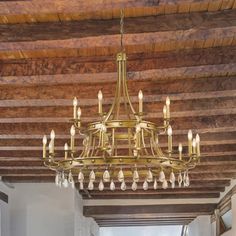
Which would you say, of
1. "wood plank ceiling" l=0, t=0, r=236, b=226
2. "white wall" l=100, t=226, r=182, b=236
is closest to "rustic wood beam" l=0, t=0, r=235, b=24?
"wood plank ceiling" l=0, t=0, r=236, b=226

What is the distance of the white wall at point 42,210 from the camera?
10.1 metres

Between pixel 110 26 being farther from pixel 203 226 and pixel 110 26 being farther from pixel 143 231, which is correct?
pixel 143 231

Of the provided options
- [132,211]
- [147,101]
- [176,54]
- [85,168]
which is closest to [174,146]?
[147,101]

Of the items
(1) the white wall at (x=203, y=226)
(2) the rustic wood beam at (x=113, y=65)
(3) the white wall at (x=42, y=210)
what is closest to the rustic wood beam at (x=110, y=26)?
(2) the rustic wood beam at (x=113, y=65)

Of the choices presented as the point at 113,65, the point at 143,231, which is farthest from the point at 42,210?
the point at 143,231

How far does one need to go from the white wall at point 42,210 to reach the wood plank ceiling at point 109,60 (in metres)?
3.52

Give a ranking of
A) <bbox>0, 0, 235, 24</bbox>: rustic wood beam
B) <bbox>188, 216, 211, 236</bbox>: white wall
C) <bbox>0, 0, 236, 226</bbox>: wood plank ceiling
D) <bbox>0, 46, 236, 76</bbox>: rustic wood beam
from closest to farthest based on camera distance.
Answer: <bbox>0, 0, 235, 24</bbox>: rustic wood beam → <bbox>0, 0, 236, 226</bbox>: wood plank ceiling → <bbox>0, 46, 236, 76</bbox>: rustic wood beam → <bbox>188, 216, 211, 236</bbox>: white wall

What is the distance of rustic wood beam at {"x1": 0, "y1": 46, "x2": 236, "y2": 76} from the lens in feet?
15.4

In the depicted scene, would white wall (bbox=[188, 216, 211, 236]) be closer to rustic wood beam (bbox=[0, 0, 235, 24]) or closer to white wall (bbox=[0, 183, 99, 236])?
white wall (bbox=[0, 183, 99, 236])

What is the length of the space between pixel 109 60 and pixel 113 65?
53 millimetres

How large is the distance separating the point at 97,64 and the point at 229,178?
5106mm

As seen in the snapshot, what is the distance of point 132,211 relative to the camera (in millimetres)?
11859

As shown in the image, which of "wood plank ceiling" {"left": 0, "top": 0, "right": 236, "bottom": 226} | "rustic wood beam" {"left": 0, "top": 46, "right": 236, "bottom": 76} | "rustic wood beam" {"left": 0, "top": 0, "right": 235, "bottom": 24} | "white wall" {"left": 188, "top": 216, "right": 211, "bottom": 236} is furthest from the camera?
"white wall" {"left": 188, "top": 216, "right": 211, "bottom": 236}

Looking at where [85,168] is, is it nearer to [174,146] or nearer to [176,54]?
[176,54]
